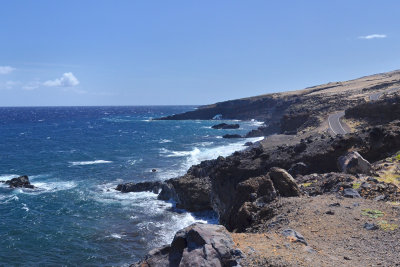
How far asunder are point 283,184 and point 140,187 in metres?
26.0

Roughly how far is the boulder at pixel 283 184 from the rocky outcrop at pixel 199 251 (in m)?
7.04

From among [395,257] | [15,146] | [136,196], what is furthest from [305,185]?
[15,146]

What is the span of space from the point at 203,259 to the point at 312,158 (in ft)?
68.3

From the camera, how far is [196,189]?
109 feet

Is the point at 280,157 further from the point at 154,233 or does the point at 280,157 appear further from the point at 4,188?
the point at 4,188

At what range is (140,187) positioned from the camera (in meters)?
39.8

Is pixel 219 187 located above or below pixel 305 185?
below

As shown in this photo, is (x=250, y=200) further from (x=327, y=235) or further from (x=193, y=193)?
(x=193, y=193)

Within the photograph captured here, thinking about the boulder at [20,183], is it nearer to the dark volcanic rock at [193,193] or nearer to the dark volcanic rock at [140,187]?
the dark volcanic rock at [140,187]

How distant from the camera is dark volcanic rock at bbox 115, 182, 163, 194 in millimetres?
39419

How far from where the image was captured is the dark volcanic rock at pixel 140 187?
3942cm

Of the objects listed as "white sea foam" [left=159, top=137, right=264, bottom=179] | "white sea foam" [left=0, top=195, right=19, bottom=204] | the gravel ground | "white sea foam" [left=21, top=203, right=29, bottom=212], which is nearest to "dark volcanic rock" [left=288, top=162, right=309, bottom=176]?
the gravel ground

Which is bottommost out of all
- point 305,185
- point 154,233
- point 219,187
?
point 154,233

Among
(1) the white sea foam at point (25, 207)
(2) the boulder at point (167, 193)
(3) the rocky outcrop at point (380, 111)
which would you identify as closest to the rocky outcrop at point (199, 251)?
(2) the boulder at point (167, 193)
